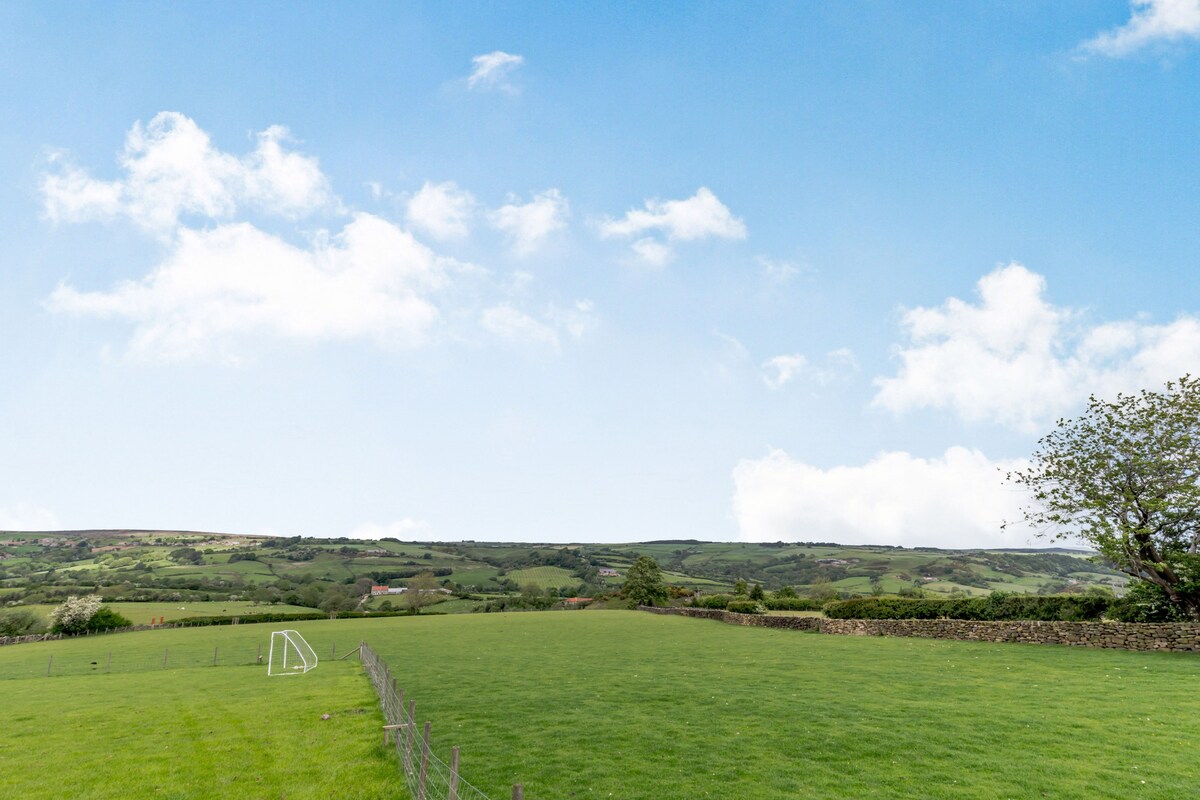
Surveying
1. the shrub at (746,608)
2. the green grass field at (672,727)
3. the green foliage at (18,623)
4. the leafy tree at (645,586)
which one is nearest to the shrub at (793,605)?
→ the shrub at (746,608)

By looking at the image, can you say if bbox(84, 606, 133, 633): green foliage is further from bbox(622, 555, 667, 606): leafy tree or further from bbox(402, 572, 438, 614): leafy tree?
bbox(622, 555, 667, 606): leafy tree

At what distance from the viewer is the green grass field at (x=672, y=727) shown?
12.7 metres

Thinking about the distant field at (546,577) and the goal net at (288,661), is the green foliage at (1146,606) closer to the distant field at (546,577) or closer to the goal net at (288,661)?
the goal net at (288,661)

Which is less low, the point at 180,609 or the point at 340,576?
the point at 180,609

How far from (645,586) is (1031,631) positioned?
64.5 meters

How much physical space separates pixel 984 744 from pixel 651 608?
77145 mm

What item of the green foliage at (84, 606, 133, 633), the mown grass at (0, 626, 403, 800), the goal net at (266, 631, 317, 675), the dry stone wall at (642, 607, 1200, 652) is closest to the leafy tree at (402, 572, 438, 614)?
the green foliage at (84, 606, 133, 633)

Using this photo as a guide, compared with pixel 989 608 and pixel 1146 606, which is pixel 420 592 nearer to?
pixel 989 608

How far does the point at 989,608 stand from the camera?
4088 cm

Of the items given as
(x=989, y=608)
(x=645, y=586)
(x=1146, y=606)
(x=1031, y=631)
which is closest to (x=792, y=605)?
(x=645, y=586)

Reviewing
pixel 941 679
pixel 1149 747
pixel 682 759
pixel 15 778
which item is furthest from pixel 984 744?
pixel 15 778

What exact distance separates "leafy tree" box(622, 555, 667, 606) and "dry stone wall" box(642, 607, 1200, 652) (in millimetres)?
40800

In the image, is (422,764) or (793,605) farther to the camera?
(793,605)

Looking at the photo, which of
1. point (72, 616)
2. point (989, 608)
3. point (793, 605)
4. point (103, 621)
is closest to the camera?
point (989, 608)
